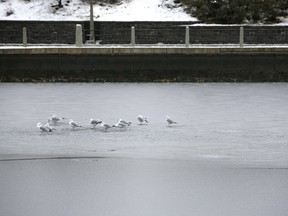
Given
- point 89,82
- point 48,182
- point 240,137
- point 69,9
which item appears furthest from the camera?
point 69,9

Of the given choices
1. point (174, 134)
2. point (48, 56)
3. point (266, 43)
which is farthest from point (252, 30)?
point (174, 134)

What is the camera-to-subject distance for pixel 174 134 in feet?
45.6

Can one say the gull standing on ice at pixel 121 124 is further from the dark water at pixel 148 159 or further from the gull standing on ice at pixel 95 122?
the gull standing on ice at pixel 95 122

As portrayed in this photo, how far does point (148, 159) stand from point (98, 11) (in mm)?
22851

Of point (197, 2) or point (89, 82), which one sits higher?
Answer: point (197, 2)

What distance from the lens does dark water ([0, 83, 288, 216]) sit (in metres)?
9.08

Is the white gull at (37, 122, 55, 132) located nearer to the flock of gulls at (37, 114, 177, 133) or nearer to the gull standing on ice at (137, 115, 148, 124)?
the flock of gulls at (37, 114, 177, 133)

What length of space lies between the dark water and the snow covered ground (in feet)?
43.8

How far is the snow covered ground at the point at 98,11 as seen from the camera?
32.5 m

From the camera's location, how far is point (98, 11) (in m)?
33.9

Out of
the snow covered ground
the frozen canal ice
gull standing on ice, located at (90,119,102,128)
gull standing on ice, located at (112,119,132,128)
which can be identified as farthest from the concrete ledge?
gull standing on ice, located at (90,119,102,128)

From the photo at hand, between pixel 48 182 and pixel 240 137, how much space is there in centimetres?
447

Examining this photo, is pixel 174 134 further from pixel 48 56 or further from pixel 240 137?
pixel 48 56

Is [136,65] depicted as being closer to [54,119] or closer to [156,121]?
[156,121]
